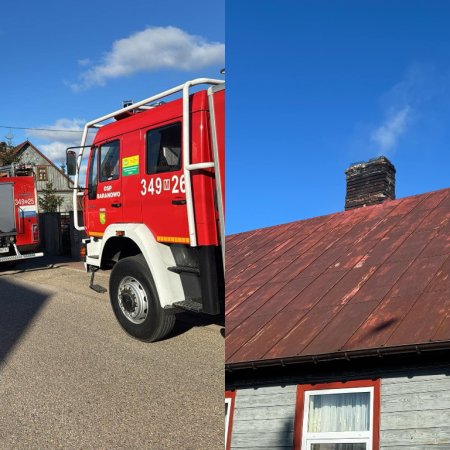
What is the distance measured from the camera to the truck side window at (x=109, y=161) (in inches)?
172

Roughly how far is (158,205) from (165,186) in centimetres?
17

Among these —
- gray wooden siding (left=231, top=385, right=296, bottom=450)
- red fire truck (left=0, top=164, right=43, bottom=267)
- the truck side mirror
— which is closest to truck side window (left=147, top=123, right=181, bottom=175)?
the truck side mirror

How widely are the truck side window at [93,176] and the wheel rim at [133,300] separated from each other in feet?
2.84

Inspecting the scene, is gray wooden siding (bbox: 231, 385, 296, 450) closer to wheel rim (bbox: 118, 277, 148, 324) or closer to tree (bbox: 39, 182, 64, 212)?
wheel rim (bbox: 118, 277, 148, 324)

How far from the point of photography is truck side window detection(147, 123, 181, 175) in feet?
11.9

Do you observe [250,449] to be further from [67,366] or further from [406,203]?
[406,203]

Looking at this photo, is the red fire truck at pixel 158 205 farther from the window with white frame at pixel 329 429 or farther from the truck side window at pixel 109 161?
the window with white frame at pixel 329 429

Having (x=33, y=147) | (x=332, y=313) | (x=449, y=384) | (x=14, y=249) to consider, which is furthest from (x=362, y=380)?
(x=33, y=147)

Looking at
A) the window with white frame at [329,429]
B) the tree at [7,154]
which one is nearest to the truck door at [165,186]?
the window with white frame at [329,429]

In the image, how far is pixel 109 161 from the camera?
448 centimetres

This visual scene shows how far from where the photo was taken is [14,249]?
10.4m

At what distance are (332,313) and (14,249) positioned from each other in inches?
344

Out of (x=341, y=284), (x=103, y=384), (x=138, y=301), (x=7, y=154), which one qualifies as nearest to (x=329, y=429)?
(x=341, y=284)

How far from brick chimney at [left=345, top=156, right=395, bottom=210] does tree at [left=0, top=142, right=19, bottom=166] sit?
21.3m
